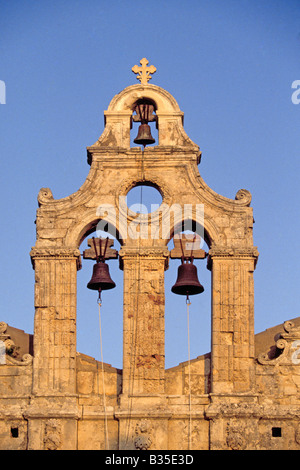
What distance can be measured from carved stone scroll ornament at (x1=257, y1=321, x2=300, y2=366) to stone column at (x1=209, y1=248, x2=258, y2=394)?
41 centimetres

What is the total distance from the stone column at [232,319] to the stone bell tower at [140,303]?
2cm

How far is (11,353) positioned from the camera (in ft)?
170

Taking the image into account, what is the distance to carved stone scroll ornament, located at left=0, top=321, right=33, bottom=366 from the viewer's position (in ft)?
169

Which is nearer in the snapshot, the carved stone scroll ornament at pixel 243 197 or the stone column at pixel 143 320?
the stone column at pixel 143 320

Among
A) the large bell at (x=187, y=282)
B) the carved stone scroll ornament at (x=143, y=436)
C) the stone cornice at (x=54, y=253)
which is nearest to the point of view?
the carved stone scroll ornament at (x=143, y=436)

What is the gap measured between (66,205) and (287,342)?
5.86 metres

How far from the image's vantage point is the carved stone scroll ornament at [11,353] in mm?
51531

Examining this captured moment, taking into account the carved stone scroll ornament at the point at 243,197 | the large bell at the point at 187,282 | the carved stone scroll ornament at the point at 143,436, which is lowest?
the carved stone scroll ornament at the point at 143,436

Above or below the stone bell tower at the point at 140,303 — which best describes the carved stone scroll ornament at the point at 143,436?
below

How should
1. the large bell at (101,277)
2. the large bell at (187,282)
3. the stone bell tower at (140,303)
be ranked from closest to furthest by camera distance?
the stone bell tower at (140,303), the large bell at (187,282), the large bell at (101,277)

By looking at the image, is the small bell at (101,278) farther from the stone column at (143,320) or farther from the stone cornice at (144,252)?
the stone cornice at (144,252)

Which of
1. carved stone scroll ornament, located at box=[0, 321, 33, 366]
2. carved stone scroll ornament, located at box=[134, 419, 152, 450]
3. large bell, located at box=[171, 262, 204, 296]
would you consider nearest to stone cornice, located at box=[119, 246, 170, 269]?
large bell, located at box=[171, 262, 204, 296]

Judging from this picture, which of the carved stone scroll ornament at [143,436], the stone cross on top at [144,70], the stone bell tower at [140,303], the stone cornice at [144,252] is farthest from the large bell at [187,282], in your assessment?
the stone cross on top at [144,70]

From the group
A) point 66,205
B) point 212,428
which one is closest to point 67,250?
point 66,205
